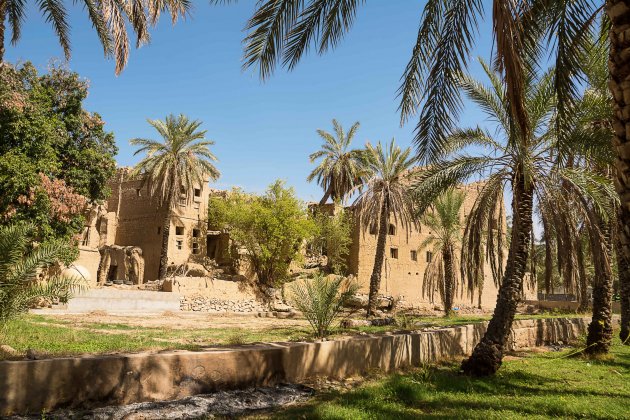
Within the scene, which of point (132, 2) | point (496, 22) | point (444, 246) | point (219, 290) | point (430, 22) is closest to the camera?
point (496, 22)

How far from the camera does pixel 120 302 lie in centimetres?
2156

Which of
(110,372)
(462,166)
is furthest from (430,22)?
(110,372)

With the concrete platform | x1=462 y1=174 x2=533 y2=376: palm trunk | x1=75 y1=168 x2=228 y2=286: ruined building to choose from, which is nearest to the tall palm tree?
x1=462 y1=174 x2=533 y2=376: palm trunk

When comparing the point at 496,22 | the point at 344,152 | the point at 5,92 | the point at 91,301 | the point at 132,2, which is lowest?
the point at 91,301

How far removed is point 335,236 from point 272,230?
4457 mm

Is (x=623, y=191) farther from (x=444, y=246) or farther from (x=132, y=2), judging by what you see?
(x=444, y=246)

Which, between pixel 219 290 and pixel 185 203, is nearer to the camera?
pixel 219 290

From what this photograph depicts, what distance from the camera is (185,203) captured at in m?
33.7

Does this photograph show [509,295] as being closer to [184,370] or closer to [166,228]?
[184,370]

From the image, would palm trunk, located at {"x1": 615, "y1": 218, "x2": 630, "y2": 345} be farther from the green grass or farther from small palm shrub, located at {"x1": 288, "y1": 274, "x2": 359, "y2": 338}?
small palm shrub, located at {"x1": 288, "y1": 274, "x2": 359, "y2": 338}

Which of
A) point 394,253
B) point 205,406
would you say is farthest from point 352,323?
point 394,253

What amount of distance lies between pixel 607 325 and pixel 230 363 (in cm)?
1019

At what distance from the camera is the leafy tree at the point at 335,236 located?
32.9 m

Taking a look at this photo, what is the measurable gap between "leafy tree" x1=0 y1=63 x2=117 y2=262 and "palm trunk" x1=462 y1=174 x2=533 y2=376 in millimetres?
17477
